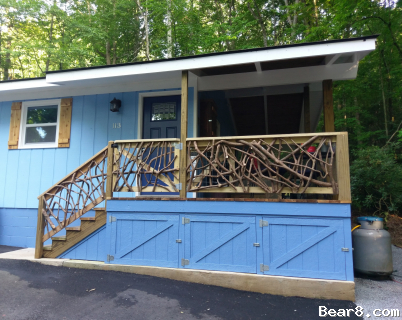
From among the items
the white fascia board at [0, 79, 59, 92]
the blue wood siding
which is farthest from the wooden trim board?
the white fascia board at [0, 79, 59, 92]

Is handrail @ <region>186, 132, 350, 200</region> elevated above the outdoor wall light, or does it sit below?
below

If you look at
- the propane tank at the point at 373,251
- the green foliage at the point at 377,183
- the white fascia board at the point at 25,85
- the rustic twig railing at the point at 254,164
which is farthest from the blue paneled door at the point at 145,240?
the green foliage at the point at 377,183

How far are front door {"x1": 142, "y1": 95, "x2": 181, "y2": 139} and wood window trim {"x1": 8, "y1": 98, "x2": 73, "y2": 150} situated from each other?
67.6 inches

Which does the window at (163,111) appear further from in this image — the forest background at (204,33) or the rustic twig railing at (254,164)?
the forest background at (204,33)

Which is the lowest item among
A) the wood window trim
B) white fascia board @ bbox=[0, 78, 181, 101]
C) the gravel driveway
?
the gravel driveway

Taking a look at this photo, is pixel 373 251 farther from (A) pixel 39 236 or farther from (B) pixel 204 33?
(B) pixel 204 33

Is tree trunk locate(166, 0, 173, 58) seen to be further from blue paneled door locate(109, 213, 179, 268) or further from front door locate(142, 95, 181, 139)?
blue paneled door locate(109, 213, 179, 268)

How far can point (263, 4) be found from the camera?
14.4m

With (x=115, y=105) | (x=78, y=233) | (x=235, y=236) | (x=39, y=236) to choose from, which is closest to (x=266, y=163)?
(x=235, y=236)

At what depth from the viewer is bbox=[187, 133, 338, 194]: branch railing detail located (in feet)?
11.8

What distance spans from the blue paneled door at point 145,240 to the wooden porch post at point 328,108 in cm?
302

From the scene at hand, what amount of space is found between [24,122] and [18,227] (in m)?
2.30

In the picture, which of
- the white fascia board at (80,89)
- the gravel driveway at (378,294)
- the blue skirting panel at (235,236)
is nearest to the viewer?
the gravel driveway at (378,294)

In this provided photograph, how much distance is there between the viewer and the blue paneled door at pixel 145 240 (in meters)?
3.96
